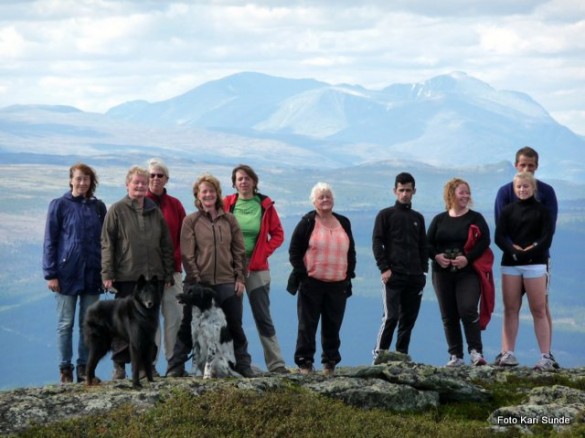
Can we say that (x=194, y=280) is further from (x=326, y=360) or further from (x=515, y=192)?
(x=515, y=192)

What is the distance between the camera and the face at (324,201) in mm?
12297

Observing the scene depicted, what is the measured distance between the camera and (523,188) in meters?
13.1

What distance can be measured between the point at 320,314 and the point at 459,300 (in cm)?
229

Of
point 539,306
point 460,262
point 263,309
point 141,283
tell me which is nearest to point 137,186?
point 141,283

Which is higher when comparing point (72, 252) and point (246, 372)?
point (72, 252)

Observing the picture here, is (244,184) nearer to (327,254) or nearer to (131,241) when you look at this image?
(327,254)

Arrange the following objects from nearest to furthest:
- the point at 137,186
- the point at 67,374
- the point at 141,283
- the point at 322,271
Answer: the point at 141,283, the point at 137,186, the point at 67,374, the point at 322,271

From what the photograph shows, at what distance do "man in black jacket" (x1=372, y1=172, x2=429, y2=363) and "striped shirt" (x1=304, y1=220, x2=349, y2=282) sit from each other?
2.63ft

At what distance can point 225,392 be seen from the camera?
1046 cm

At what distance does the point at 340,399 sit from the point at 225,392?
1.64m

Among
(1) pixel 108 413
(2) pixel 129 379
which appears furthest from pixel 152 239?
(1) pixel 108 413

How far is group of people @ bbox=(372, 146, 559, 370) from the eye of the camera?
520 inches

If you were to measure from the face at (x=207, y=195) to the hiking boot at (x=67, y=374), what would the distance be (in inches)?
117

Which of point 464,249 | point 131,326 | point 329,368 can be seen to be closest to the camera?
point 131,326
